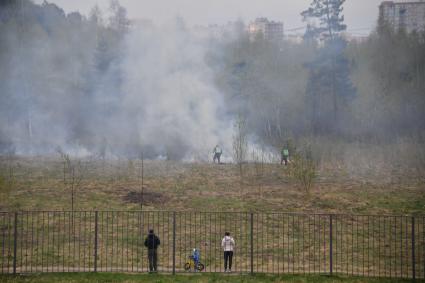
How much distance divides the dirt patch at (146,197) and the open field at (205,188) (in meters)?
0.04

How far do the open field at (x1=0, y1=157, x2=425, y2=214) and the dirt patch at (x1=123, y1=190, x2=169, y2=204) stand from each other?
1.4 inches

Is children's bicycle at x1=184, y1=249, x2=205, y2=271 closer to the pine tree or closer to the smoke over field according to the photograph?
the smoke over field

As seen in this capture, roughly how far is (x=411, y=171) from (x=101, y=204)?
51.9 feet

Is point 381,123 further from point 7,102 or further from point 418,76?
point 7,102

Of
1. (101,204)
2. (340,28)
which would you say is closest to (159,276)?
(101,204)

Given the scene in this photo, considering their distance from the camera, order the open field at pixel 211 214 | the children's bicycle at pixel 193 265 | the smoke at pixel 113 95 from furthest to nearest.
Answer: the smoke at pixel 113 95, the open field at pixel 211 214, the children's bicycle at pixel 193 265

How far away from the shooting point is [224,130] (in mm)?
31094

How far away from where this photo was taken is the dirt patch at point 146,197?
16609mm

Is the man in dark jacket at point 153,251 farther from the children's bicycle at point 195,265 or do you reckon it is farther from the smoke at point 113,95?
the smoke at point 113,95

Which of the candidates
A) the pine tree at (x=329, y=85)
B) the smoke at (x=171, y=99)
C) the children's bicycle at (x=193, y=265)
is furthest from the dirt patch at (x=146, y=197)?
the pine tree at (x=329, y=85)

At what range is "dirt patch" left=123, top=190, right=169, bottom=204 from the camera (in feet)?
54.5

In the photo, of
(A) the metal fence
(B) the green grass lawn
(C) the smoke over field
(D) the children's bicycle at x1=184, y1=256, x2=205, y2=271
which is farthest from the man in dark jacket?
(C) the smoke over field

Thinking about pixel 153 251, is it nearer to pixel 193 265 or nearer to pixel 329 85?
pixel 193 265

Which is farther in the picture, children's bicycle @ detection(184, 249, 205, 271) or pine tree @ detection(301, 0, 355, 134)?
pine tree @ detection(301, 0, 355, 134)
